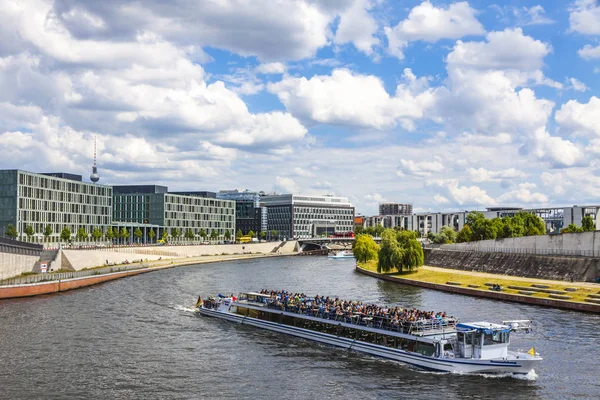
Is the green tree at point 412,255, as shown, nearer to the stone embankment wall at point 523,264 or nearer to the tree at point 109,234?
the stone embankment wall at point 523,264

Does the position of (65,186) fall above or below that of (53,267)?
above

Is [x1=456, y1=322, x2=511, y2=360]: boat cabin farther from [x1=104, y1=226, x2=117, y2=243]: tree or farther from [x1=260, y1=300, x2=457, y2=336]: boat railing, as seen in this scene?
[x1=104, y1=226, x2=117, y2=243]: tree

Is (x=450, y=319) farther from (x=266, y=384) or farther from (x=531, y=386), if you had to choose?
(x=266, y=384)

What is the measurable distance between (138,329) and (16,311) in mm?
19250

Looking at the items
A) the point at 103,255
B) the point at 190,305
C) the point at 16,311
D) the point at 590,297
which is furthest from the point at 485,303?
the point at 103,255

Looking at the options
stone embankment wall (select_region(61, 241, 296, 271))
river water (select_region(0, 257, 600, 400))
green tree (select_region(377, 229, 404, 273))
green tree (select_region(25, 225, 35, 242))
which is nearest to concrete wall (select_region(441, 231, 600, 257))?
green tree (select_region(377, 229, 404, 273))

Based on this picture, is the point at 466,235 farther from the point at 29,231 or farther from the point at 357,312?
the point at 357,312

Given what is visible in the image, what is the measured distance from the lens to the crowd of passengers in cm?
5206

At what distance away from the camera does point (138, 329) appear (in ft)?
206

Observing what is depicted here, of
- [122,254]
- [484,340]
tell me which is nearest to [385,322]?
[484,340]

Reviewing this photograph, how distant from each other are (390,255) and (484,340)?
70.3 m

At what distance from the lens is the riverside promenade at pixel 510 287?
74988mm

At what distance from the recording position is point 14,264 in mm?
100812

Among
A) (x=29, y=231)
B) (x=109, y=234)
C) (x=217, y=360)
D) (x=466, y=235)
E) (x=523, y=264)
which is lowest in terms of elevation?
(x=217, y=360)
